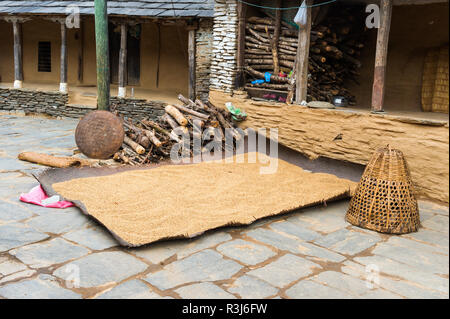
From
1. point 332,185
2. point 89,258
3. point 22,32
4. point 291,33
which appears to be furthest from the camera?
point 22,32

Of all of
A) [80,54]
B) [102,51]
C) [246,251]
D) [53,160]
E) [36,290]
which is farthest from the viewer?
[80,54]

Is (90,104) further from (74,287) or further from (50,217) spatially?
(74,287)

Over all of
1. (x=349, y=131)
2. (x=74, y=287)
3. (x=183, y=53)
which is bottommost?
(x=74, y=287)

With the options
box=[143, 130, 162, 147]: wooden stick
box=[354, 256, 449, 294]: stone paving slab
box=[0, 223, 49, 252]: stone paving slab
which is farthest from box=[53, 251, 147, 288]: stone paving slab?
box=[143, 130, 162, 147]: wooden stick

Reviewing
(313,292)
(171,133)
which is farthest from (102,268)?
(171,133)

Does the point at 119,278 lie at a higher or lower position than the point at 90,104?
lower

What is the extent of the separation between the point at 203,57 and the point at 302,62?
3.82m

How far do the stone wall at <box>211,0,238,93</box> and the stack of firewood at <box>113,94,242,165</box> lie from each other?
1189 millimetres

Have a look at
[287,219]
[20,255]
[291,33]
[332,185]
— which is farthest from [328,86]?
[20,255]

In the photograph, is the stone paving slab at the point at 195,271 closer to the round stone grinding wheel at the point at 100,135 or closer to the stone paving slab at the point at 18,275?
the stone paving slab at the point at 18,275

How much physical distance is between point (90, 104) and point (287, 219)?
30.8 feet

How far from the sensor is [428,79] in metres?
8.12

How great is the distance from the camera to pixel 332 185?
6340 millimetres

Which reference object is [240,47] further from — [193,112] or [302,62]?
[193,112]
